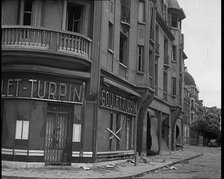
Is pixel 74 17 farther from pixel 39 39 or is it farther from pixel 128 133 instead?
pixel 128 133

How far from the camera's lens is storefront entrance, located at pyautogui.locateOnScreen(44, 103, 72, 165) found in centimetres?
1530

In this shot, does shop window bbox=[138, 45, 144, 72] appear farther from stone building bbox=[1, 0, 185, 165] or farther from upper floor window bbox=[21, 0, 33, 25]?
upper floor window bbox=[21, 0, 33, 25]

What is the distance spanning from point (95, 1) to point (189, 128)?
2585 inches

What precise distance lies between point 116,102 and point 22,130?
6.30 metres

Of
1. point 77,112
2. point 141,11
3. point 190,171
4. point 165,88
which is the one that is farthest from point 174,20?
point 77,112

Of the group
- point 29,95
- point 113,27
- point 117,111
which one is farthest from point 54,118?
point 113,27

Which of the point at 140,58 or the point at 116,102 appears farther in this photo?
the point at 140,58

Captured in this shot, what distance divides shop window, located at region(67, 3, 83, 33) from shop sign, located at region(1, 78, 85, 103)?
2.87 metres

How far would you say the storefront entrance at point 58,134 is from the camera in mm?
15305

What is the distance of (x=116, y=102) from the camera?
19.5 meters

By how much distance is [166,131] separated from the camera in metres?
33.4

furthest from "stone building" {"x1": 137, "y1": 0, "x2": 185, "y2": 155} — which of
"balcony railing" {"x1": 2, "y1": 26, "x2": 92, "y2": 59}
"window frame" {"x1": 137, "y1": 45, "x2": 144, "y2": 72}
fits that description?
"balcony railing" {"x1": 2, "y1": 26, "x2": 92, "y2": 59}

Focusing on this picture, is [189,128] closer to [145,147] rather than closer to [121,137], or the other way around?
[145,147]

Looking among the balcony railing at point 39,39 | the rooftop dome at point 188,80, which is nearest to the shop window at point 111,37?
the balcony railing at point 39,39
